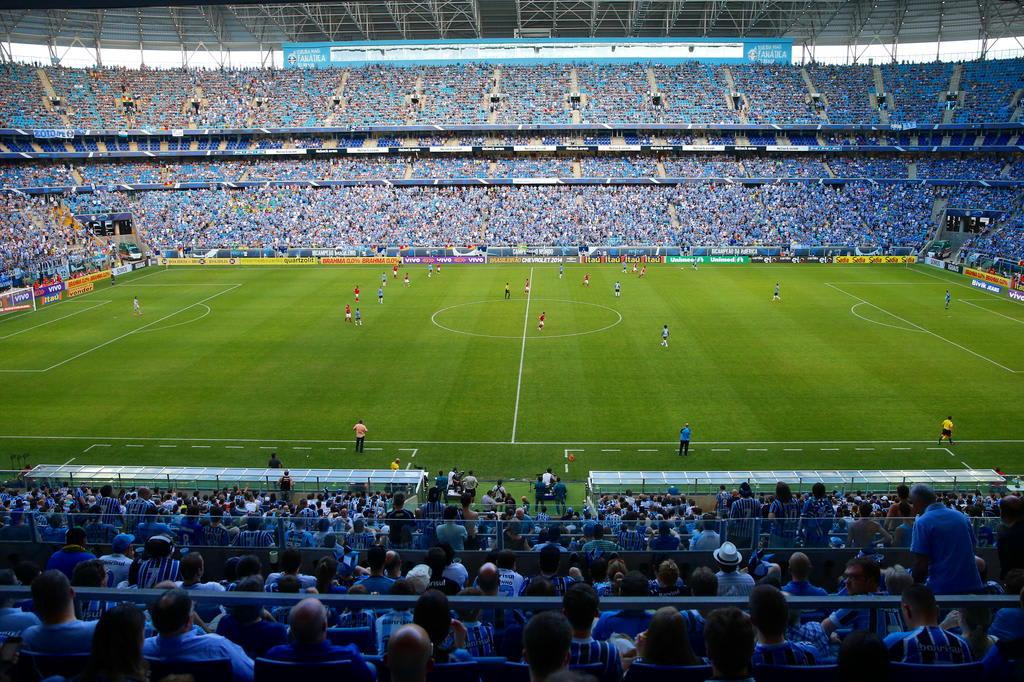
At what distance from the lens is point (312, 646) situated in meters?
4.75

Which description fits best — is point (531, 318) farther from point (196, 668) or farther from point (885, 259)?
point (196, 668)

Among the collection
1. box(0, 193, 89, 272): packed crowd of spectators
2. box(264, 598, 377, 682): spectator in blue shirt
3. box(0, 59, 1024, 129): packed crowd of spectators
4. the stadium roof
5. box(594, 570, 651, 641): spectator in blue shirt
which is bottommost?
box(594, 570, 651, 641): spectator in blue shirt

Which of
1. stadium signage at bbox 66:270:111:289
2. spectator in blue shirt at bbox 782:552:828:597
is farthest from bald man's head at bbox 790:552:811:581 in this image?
stadium signage at bbox 66:270:111:289

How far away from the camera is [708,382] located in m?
33.8

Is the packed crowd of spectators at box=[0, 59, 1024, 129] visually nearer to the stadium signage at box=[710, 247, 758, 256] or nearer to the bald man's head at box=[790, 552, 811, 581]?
the stadium signage at box=[710, 247, 758, 256]

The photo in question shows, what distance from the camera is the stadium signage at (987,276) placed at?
52.6 meters

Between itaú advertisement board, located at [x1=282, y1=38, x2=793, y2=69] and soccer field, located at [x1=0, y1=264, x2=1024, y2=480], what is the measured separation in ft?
153

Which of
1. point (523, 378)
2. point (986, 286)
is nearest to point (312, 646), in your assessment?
point (523, 378)

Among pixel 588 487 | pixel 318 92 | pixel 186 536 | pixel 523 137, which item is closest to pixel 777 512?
pixel 588 487

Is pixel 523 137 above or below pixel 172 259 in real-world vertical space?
above

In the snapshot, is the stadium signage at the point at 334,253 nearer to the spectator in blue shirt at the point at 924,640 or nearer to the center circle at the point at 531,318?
the center circle at the point at 531,318

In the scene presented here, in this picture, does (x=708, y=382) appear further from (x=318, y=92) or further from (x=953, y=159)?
(x=318, y=92)

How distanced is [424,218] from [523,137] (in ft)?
60.1

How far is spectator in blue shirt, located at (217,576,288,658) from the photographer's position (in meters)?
5.66
